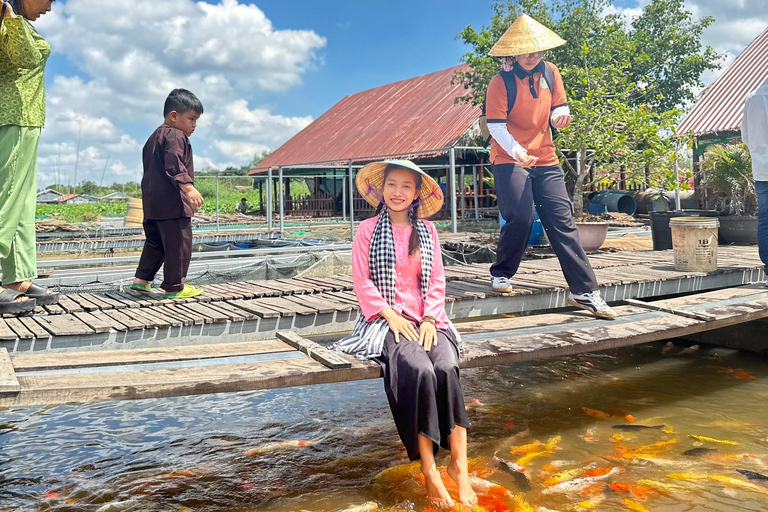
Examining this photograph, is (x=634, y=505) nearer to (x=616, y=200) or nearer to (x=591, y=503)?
(x=591, y=503)

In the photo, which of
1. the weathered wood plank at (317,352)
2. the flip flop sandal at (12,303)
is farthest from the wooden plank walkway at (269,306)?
the weathered wood plank at (317,352)

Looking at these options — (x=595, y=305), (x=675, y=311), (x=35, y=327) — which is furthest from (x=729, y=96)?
(x=35, y=327)

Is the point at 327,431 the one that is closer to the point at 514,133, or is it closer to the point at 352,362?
the point at 352,362

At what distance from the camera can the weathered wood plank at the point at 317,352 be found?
10.3 feet

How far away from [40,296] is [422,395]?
10.2 ft

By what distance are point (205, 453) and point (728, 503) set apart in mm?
2783

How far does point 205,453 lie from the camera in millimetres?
4016

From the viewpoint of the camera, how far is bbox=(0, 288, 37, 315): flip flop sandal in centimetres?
427

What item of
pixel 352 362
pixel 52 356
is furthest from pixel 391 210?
pixel 52 356

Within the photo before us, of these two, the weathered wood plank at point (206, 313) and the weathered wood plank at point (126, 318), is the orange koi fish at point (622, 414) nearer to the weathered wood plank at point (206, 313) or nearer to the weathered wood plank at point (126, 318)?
the weathered wood plank at point (206, 313)

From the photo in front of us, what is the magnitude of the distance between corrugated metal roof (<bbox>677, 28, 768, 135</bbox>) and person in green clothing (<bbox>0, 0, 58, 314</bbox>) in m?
14.0

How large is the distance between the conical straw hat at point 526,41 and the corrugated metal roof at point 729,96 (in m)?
11.7

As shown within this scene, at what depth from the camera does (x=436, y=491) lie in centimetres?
285

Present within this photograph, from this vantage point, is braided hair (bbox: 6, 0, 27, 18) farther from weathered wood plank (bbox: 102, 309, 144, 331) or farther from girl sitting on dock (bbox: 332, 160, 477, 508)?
girl sitting on dock (bbox: 332, 160, 477, 508)
